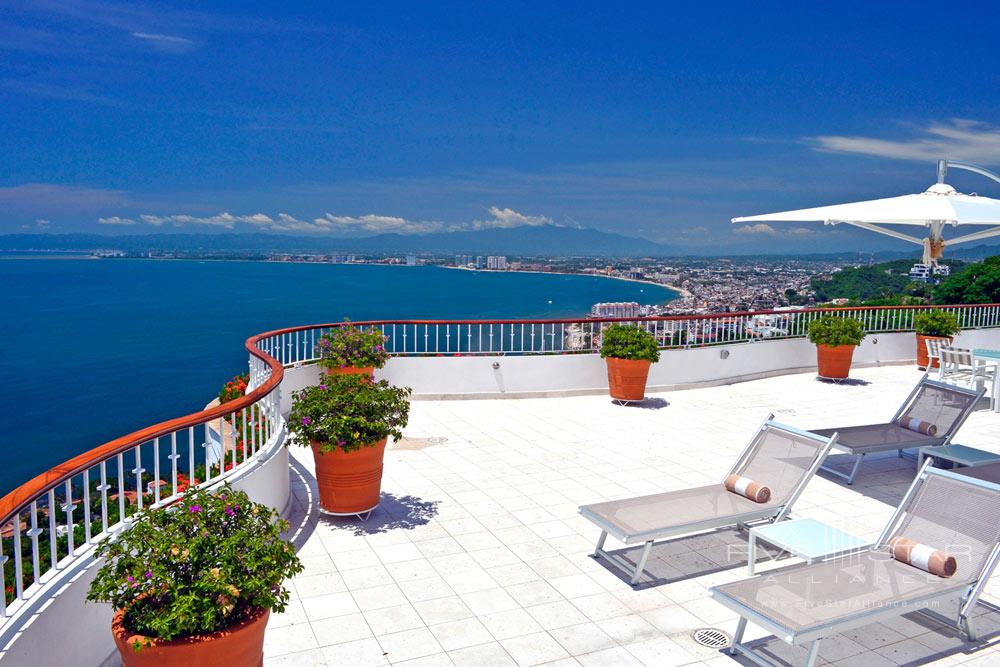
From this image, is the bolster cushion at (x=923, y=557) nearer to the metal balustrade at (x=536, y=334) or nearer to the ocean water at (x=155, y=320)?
the metal balustrade at (x=536, y=334)

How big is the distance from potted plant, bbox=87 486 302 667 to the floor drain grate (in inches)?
85.0

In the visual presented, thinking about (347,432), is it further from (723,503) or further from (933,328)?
(933,328)

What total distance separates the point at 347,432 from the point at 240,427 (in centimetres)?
388

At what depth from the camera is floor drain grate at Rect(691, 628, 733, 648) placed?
11.9 ft

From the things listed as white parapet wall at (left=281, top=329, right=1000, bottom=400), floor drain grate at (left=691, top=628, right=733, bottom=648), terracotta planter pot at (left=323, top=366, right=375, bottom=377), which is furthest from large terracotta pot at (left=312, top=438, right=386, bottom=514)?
terracotta planter pot at (left=323, top=366, right=375, bottom=377)

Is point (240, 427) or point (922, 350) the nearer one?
point (240, 427)

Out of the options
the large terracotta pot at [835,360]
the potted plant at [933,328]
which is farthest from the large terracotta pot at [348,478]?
the potted plant at [933,328]

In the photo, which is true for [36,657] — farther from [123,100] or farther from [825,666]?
[123,100]

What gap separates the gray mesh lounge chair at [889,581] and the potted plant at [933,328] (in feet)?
33.0

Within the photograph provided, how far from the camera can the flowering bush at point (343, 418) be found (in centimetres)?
506

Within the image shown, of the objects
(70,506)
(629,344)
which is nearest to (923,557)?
(70,506)

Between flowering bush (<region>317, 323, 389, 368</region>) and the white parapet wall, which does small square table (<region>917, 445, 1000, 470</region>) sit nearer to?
the white parapet wall

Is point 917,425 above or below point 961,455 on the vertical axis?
above

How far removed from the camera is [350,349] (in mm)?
8969
